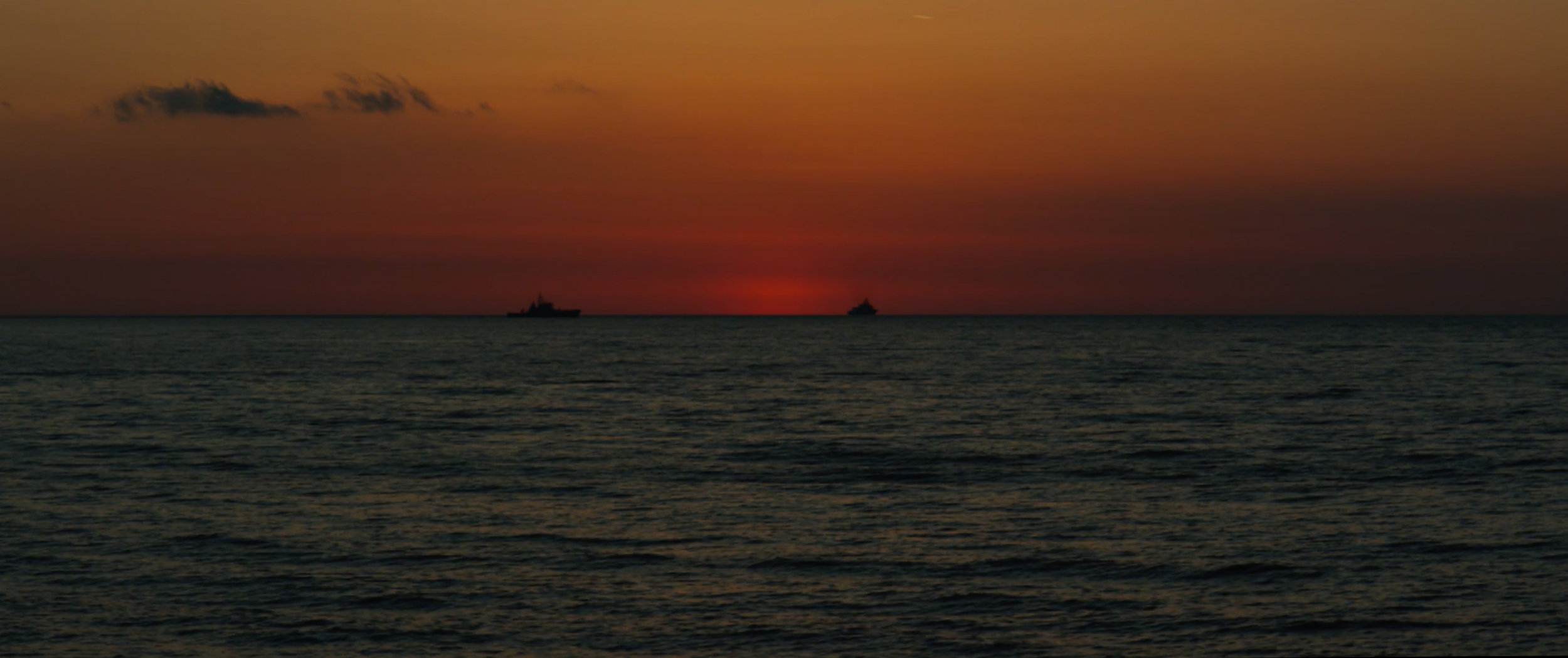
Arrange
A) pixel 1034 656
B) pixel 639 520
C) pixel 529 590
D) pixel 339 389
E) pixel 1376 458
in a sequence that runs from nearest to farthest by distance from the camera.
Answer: pixel 1034 656 → pixel 529 590 → pixel 639 520 → pixel 1376 458 → pixel 339 389

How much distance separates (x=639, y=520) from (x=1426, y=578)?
50.3ft

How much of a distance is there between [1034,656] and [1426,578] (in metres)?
8.70

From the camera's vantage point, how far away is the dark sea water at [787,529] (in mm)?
19859

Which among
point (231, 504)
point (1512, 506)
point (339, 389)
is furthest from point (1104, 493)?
point (339, 389)

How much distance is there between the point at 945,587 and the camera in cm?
2248

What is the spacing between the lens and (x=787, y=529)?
92.0 feet

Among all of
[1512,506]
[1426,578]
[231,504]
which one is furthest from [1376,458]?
[231,504]

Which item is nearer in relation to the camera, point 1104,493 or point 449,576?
point 449,576

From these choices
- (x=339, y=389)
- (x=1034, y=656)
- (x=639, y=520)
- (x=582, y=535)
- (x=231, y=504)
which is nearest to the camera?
(x=1034, y=656)

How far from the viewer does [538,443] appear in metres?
47.3

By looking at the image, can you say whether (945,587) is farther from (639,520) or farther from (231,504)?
(231,504)

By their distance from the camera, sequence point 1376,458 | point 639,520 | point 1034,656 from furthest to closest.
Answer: point 1376,458 < point 639,520 < point 1034,656

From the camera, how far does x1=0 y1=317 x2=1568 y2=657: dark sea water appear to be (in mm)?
19859

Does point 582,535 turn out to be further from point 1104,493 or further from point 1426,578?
point 1426,578
